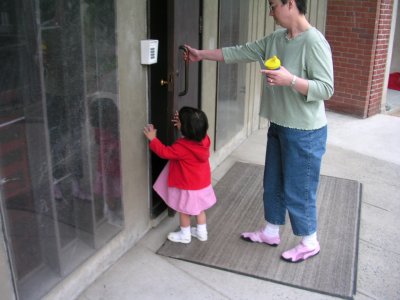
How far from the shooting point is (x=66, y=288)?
2707mm

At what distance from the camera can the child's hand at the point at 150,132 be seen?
3.21m

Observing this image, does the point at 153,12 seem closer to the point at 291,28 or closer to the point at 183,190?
the point at 291,28

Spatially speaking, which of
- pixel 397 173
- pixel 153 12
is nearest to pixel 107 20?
pixel 153 12

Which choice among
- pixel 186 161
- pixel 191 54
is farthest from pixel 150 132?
pixel 191 54

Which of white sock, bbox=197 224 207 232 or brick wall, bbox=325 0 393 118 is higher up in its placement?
brick wall, bbox=325 0 393 118

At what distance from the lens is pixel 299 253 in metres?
3.28

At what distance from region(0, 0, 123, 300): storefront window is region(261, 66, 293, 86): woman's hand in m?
0.89

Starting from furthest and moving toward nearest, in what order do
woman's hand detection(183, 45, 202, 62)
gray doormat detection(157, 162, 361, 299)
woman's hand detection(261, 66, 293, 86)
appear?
woman's hand detection(183, 45, 202, 62), gray doormat detection(157, 162, 361, 299), woman's hand detection(261, 66, 293, 86)

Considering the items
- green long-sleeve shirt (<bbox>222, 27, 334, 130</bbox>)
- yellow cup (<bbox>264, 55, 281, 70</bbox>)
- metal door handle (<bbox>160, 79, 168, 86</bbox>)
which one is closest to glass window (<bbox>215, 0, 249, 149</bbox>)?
metal door handle (<bbox>160, 79, 168, 86</bbox>)

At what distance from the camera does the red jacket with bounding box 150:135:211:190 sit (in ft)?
10.4

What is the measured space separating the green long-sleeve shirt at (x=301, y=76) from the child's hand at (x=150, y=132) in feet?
2.35

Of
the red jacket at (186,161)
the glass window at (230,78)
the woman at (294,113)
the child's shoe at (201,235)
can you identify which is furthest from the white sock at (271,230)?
the glass window at (230,78)

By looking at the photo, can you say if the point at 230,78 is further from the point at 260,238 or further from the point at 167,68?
the point at 260,238

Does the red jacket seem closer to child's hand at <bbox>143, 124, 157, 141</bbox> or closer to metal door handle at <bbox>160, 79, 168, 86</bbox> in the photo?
child's hand at <bbox>143, 124, 157, 141</bbox>
